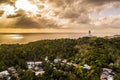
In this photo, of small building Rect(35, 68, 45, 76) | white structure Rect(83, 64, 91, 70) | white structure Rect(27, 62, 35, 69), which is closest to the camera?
small building Rect(35, 68, 45, 76)

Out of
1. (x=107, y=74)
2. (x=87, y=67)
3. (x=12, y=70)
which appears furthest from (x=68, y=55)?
(x=12, y=70)

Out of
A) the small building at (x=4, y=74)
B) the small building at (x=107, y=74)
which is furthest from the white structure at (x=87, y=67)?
the small building at (x=4, y=74)

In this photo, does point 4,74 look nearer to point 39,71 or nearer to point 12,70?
point 12,70

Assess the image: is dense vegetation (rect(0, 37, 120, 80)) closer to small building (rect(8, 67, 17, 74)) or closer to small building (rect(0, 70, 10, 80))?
small building (rect(8, 67, 17, 74))

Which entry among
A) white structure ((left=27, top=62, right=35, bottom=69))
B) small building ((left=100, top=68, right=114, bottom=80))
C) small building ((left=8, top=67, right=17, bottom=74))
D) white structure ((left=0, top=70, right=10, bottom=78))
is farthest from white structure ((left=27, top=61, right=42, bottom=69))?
small building ((left=100, top=68, right=114, bottom=80))

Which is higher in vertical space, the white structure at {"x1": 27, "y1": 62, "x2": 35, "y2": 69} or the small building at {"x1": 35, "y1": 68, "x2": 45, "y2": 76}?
the white structure at {"x1": 27, "y1": 62, "x2": 35, "y2": 69}

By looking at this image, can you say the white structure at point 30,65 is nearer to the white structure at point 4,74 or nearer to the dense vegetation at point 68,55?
the dense vegetation at point 68,55

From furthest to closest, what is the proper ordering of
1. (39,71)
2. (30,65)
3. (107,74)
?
(30,65)
(107,74)
(39,71)

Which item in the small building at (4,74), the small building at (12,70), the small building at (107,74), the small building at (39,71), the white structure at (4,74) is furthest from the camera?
the small building at (107,74)
